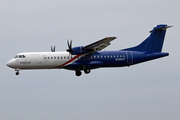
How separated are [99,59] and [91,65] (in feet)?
3.99

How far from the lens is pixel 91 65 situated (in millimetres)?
35406

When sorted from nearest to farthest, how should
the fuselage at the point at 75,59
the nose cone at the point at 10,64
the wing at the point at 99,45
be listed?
the wing at the point at 99,45 < the nose cone at the point at 10,64 < the fuselage at the point at 75,59

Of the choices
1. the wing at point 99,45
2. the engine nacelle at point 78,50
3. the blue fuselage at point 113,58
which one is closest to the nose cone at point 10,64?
the blue fuselage at point 113,58

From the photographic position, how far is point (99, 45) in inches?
1347

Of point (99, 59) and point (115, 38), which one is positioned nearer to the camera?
point (115, 38)

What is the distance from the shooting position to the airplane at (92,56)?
33666mm

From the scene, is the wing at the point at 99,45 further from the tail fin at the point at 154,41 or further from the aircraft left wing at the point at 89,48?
the tail fin at the point at 154,41

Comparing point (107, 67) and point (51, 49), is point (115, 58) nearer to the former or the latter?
point (107, 67)

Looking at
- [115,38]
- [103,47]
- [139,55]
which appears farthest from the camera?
[139,55]

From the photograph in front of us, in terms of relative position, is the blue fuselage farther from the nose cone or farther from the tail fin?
the nose cone

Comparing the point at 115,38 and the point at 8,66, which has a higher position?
the point at 115,38

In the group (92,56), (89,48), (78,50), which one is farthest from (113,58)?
(78,50)

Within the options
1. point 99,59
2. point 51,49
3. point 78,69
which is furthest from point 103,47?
point 51,49

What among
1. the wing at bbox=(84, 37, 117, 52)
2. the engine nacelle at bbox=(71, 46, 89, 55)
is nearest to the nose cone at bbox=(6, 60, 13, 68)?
the engine nacelle at bbox=(71, 46, 89, 55)
